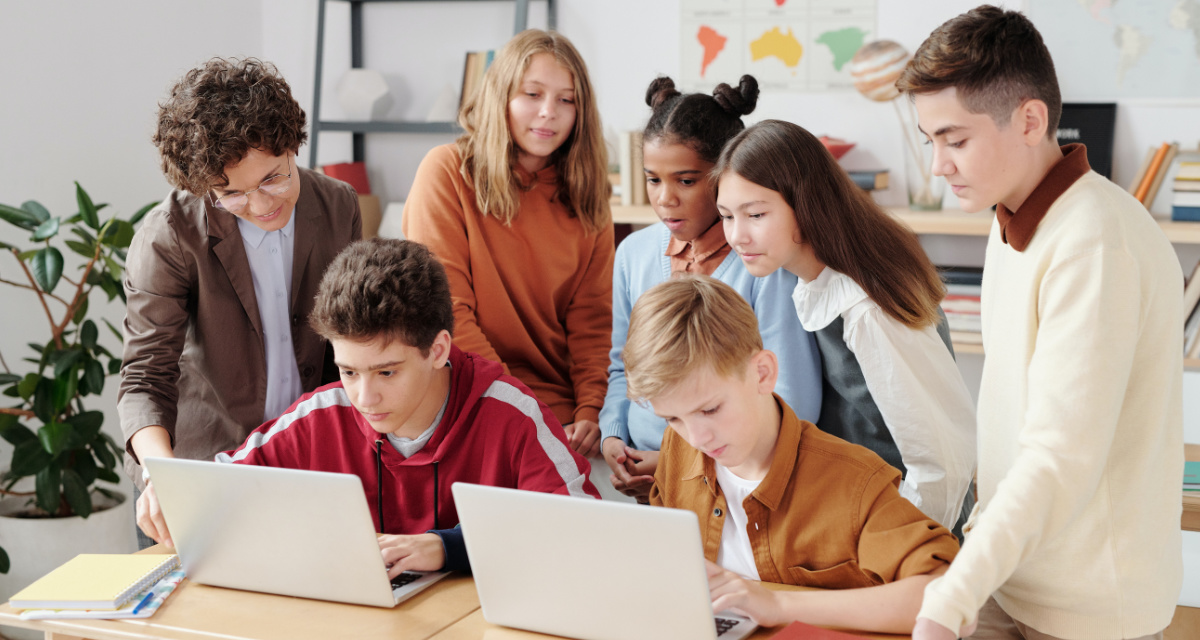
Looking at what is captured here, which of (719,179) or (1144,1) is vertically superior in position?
(1144,1)

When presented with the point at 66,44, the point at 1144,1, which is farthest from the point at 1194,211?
the point at 66,44

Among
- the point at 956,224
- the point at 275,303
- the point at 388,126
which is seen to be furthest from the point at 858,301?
the point at 388,126

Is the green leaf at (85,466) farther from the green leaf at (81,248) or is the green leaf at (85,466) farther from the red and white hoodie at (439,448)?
the red and white hoodie at (439,448)

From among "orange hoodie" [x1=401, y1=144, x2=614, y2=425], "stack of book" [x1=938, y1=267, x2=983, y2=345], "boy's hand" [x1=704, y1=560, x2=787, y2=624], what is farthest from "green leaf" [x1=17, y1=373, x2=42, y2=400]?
"stack of book" [x1=938, y1=267, x2=983, y2=345]

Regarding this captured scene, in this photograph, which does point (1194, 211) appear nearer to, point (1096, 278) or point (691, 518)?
point (1096, 278)

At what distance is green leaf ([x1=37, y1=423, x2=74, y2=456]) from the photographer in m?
2.56

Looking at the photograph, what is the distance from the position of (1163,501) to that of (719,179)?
0.81m

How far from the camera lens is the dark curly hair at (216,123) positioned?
1592mm

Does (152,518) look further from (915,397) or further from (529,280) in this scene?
(915,397)

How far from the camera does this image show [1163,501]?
121 cm

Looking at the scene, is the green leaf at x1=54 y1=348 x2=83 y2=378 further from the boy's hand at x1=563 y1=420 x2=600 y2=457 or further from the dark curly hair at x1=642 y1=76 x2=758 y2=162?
the dark curly hair at x1=642 y1=76 x2=758 y2=162

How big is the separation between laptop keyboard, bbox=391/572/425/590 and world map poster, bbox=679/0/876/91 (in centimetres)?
251

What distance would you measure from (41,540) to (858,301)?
225cm

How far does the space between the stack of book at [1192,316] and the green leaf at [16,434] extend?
3.20 metres
